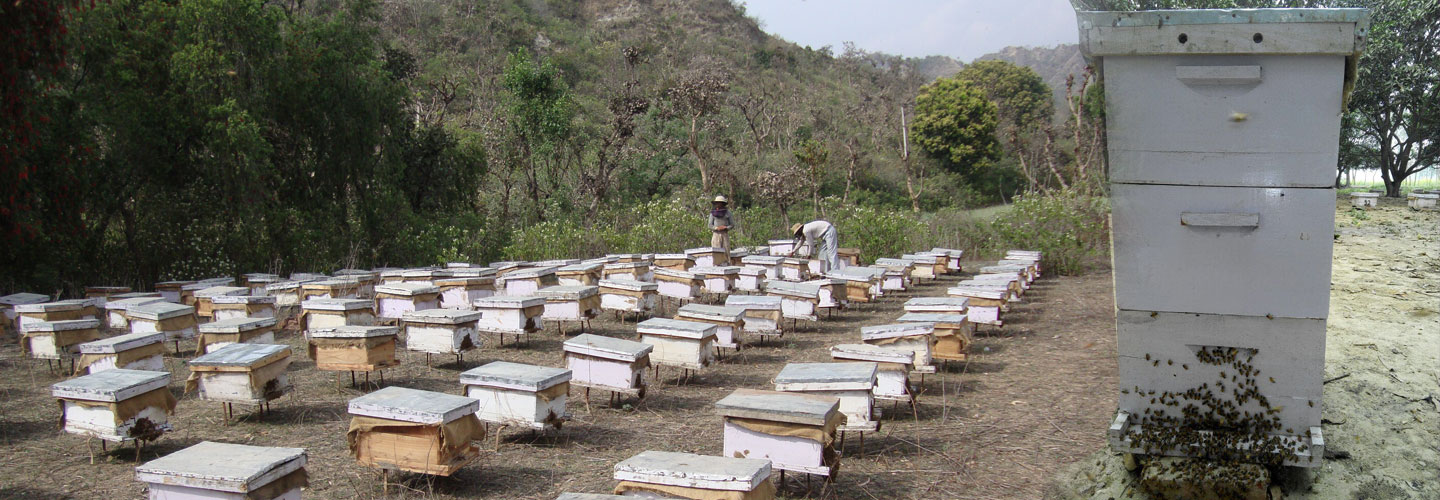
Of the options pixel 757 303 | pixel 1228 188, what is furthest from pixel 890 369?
pixel 757 303

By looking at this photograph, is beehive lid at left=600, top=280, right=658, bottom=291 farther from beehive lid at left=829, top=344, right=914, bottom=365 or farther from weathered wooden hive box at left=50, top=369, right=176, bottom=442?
weathered wooden hive box at left=50, top=369, right=176, bottom=442

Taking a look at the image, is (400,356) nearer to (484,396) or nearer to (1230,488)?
(484,396)

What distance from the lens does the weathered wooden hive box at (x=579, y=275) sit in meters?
10.2

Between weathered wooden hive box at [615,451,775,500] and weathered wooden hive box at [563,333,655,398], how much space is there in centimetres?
209

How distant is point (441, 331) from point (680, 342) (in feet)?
6.58

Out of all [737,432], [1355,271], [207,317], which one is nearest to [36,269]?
[207,317]

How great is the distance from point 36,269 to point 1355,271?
51.8ft

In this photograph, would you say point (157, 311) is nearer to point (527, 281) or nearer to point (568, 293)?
point (568, 293)

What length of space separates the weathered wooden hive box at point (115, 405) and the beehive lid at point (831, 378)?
12.3ft

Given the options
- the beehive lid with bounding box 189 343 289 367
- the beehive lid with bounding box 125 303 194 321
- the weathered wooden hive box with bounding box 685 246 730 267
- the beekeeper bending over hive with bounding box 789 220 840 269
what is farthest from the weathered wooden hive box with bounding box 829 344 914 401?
the beekeeper bending over hive with bounding box 789 220 840 269

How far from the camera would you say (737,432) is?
445 centimetres

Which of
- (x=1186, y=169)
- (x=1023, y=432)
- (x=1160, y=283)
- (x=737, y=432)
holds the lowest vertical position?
(x=1023, y=432)

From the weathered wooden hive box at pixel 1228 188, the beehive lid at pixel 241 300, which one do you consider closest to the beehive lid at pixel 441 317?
the beehive lid at pixel 241 300

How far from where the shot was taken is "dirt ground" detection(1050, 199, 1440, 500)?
4223 mm
